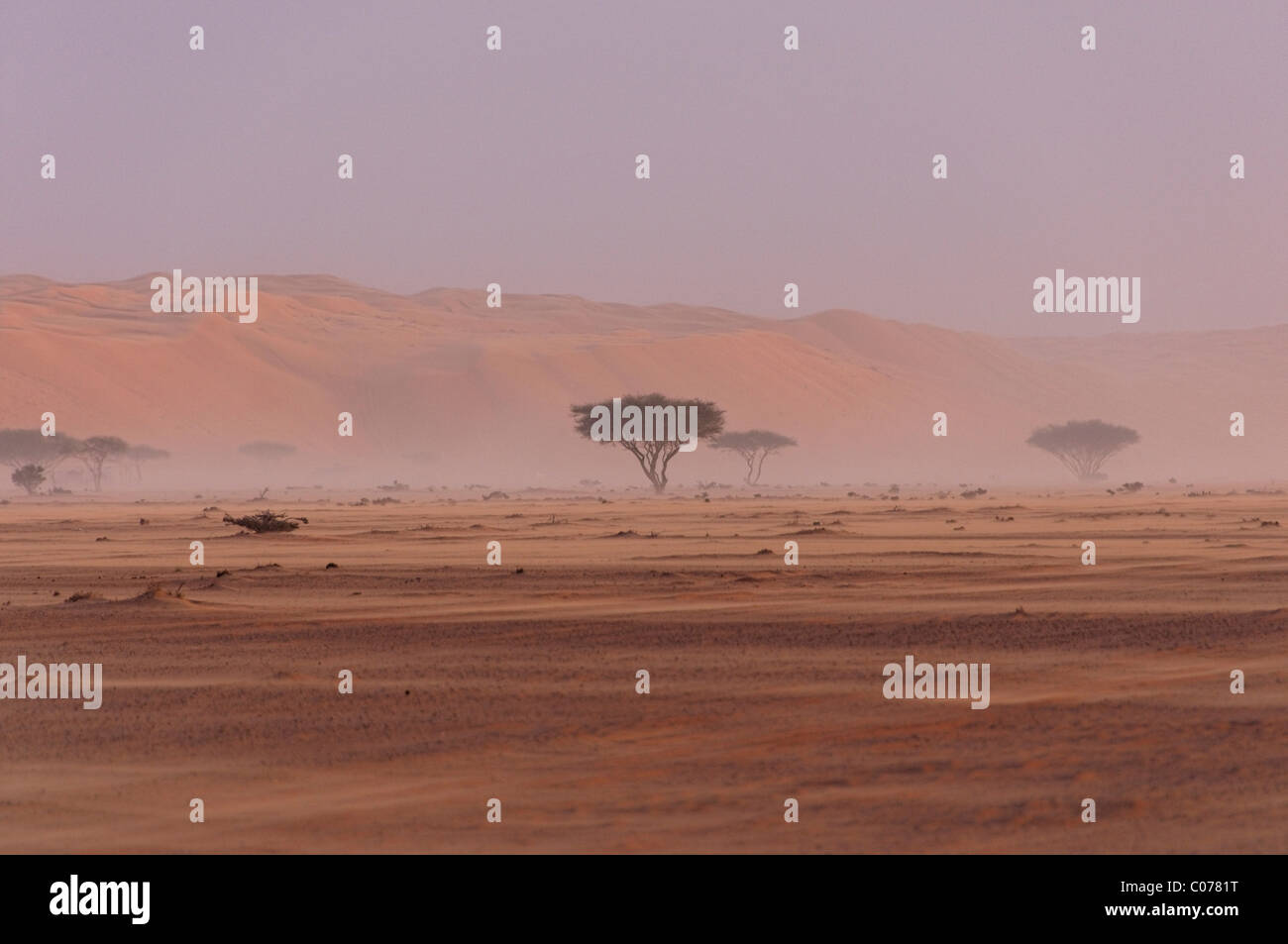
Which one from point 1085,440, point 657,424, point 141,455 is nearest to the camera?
point 657,424

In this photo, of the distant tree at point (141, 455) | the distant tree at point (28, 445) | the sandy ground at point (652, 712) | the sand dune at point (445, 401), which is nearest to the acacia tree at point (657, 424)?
the distant tree at point (28, 445)

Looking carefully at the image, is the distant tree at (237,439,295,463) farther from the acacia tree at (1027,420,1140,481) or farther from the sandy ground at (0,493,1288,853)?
the sandy ground at (0,493,1288,853)

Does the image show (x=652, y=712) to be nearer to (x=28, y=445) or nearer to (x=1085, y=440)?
(x=28, y=445)

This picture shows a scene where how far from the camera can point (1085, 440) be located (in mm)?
125125

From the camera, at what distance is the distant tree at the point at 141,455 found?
134m

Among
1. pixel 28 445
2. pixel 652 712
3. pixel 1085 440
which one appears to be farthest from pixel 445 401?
pixel 652 712

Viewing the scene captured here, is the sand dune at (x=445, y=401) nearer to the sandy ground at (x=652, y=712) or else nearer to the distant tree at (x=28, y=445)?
the distant tree at (x=28, y=445)

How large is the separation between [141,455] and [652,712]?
131 metres

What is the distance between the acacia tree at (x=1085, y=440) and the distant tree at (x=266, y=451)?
7288 centimetres

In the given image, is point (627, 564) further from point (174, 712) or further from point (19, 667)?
point (174, 712)

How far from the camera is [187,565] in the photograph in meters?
30.2

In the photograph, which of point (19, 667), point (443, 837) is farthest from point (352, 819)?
point (19, 667)
